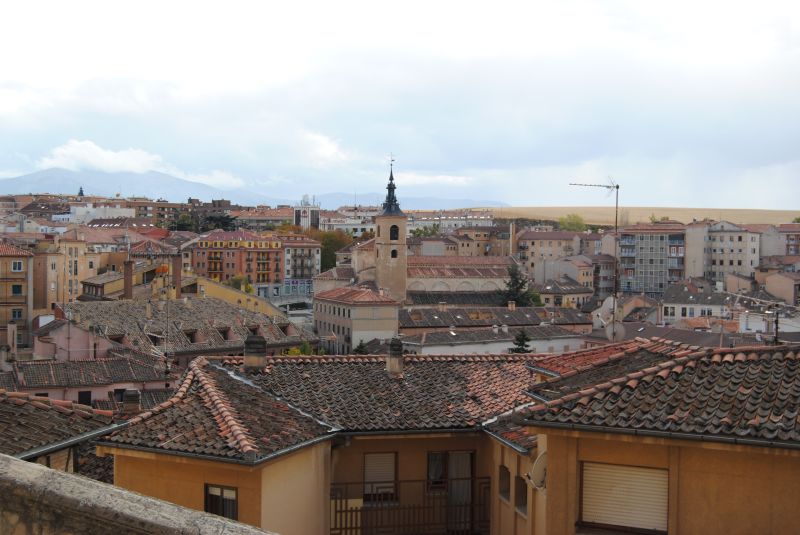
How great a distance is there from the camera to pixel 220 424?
9.91 meters

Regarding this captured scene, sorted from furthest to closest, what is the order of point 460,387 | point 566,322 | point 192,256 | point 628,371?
1. point 192,256
2. point 566,322
3. point 460,387
4. point 628,371

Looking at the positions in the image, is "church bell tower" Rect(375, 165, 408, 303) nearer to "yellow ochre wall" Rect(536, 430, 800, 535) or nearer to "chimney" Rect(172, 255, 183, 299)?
"chimney" Rect(172, 255, 183, 299)

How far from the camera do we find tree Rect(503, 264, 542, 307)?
89.2m

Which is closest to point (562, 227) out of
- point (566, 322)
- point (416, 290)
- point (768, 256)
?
point (768, 256)

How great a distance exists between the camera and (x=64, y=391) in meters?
27.8

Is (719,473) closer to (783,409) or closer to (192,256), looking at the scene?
(783,409)

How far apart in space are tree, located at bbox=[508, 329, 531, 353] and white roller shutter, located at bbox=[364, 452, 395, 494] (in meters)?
40.9

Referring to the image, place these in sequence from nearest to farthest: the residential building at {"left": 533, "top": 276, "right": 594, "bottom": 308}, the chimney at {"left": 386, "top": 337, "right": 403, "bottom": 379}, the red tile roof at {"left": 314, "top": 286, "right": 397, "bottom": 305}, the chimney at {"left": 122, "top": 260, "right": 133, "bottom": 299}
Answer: the chimney at {"left": 386, "top": 337, "right": 403, "bottom": 379}
the chimney at {"left": 122, "top": 260, "right": 133, "bottom": 299}
the red tile roof at {"left": 314, "top": 286, "right": 397, "bottom": 305}
the residential building at {"left": 533, "top": 276, "right": 594, "bottom": 308}

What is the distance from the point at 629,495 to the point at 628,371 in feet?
5.61

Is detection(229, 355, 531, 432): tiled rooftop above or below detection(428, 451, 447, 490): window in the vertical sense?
above

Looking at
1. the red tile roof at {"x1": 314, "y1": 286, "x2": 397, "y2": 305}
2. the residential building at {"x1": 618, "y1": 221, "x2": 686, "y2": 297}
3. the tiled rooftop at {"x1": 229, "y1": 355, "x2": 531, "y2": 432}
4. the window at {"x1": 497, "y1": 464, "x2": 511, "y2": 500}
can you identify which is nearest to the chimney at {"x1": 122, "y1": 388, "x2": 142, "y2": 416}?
the tiled rooftop at {"x1": 229, "y1": 355, "x2": 531, "y2": 432}

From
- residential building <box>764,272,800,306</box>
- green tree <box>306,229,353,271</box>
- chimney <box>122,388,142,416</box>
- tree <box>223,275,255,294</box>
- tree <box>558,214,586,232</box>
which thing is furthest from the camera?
tree <box>558,214,586,232</box>

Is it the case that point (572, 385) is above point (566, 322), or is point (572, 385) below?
above

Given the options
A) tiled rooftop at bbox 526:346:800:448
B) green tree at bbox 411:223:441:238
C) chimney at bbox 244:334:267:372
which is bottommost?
chimney at bbox 244:334:267:372
